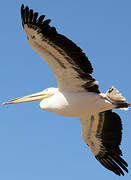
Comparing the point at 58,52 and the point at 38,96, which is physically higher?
the point at 58,52

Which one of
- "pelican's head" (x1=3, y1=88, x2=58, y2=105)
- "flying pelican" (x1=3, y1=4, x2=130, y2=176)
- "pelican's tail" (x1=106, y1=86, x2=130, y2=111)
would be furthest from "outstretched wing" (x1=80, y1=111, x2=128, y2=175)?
"pelican's head" (x1=3, y1=88, x2=58, y2=105)

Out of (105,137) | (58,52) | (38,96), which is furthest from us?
(105,137)

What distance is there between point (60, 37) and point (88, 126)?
12.5ft

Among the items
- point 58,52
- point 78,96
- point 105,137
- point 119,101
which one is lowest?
point 105,137

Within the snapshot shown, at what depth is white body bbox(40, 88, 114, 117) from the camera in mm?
11500

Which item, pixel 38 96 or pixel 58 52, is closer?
pixel 58 52

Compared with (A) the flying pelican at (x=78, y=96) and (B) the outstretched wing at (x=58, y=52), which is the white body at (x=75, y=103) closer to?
(A) the flying pelican at (x=78, y=96)

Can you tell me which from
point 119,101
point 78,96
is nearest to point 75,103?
point 78,96

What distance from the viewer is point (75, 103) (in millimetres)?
11578

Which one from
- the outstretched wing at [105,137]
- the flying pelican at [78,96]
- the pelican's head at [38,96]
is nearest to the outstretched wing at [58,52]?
the flying pelican at [78,96]

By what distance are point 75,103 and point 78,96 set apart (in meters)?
0.20

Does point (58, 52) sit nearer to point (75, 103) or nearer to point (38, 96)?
point (75, 103)

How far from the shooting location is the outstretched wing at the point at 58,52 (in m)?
10.2

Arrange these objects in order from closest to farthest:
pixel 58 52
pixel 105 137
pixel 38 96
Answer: pixel 58 52, pixel 38 96, pixel 105 137
